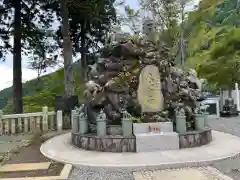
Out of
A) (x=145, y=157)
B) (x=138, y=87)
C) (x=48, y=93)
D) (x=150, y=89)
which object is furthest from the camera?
(x=48, y=93)

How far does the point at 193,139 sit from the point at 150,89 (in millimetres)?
1603

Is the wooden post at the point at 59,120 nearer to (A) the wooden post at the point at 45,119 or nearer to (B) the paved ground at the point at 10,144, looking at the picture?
(A) the wooden post at the point at 45,119

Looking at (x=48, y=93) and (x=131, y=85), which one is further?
(x=48, y=93)

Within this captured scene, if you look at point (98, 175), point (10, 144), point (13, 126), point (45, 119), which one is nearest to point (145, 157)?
point (98, 175)

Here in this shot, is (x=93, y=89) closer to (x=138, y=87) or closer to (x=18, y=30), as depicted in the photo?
(x=138, y=87)

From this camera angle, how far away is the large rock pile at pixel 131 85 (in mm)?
7211

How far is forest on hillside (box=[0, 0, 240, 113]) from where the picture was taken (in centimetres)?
1544

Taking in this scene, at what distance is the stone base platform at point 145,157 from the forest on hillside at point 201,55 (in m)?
9.23

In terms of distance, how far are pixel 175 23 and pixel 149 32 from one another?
12032mm

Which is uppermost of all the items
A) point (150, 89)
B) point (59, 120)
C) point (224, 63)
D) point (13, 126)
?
point (224, 63)

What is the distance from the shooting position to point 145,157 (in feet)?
18.4

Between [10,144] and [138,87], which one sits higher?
[138,87]

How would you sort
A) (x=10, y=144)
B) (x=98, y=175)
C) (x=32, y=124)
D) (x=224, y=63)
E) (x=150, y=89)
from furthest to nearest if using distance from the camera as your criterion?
(x=224, y=63), (x=32, y=124), (x=10, y=144), (x=150, y=89), (x=98, y=175)

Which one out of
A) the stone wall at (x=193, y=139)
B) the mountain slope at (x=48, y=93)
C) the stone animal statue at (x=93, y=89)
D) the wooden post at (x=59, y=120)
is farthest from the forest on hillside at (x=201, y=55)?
the stone wall at (x=193, y=139)
